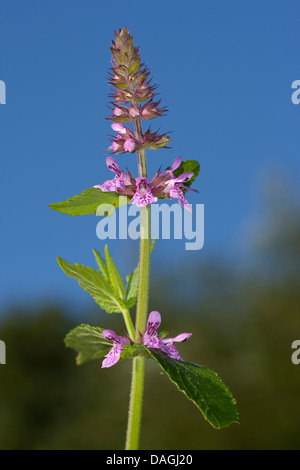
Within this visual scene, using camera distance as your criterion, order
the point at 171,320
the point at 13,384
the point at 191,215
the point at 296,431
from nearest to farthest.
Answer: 1. the point at 191,215
2. the point at 296,431
3. the point at 13,384
4. the point at 171,320

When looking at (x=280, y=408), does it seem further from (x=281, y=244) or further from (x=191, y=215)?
(x=191, y=215)

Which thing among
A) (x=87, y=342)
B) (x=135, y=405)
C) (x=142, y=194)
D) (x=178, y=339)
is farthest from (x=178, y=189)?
(x=135, y=405)

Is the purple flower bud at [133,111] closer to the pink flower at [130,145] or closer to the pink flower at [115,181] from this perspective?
the pink flower at [130,145]

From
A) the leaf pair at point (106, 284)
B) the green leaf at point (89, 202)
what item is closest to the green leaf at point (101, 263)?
the leaf pair at point (106, 284)

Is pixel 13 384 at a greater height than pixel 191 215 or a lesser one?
greater

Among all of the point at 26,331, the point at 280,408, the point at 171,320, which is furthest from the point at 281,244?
the point at 26,331

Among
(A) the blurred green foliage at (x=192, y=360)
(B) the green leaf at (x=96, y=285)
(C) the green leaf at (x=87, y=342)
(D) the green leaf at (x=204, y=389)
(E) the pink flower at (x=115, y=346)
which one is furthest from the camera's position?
(A) the blurred green foliage at (x=192, y=360)

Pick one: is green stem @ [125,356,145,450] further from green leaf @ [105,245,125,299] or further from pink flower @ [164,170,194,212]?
pink flower @ [164,170,194,212]
